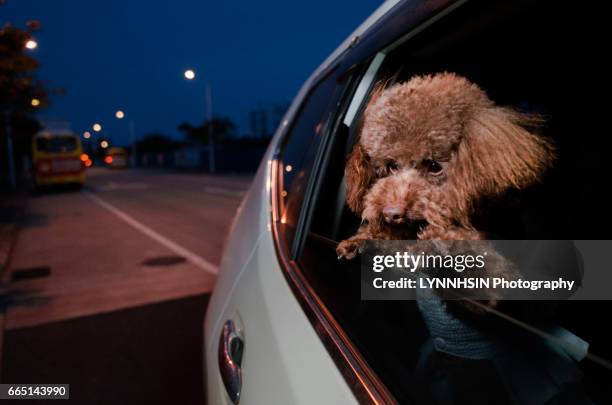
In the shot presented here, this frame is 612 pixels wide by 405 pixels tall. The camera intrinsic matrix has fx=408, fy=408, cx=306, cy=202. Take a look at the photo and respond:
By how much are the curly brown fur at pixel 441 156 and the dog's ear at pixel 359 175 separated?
0.05m

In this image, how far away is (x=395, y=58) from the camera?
1100 millimetres

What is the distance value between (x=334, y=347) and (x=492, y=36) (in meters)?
0.95

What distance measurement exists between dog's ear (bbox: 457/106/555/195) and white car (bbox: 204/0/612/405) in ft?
0.45

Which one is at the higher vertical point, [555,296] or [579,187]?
[579,187]

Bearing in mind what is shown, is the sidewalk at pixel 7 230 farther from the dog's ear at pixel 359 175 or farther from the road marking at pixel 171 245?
the dog's ear at pixel 359 175

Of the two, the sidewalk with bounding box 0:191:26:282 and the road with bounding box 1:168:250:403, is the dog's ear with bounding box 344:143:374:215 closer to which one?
the road with bounding box 1:168:250:403

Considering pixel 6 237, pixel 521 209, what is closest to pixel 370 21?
pixel 521 209

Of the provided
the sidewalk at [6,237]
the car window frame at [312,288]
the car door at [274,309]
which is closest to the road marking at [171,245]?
the sidewalk at [6,237]

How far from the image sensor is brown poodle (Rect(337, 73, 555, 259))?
822 mm

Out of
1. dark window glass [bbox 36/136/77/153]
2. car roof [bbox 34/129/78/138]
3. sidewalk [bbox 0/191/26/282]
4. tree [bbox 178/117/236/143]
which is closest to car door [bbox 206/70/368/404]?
sidewalk [bbox 0/191/26/282]

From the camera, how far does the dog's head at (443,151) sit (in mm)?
820

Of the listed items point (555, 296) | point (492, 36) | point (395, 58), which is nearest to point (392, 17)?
point (395, 58)

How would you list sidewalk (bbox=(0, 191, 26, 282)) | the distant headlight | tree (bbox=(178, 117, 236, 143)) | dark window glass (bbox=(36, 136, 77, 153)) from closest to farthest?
sidewalk (bbox=(0, 191, 26, 282)) → the distant headlight → dark window glass (bbox=(36, 136, 77, 153)) → tree (bbox=(178, 117, 236, 143))

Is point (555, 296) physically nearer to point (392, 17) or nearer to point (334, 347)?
point (334, 347)
